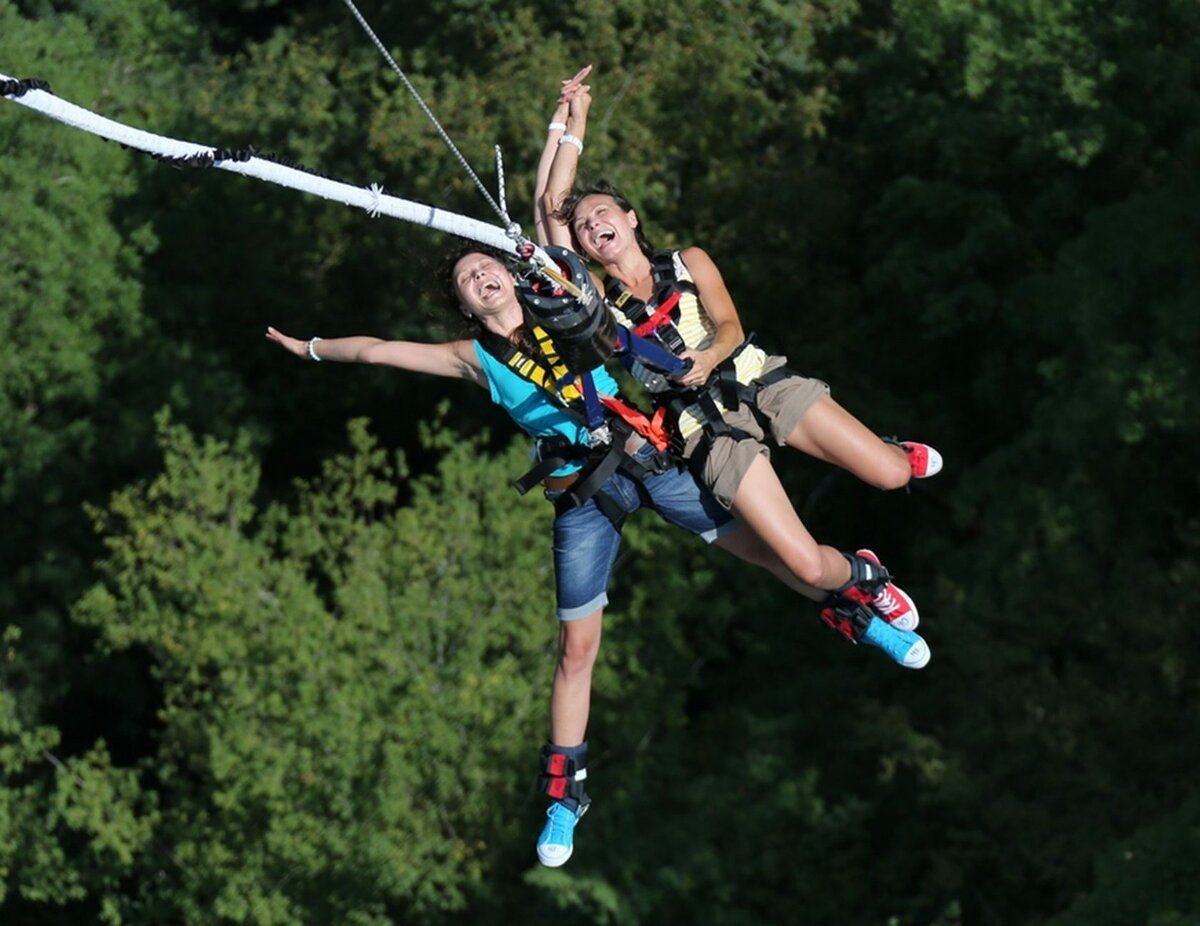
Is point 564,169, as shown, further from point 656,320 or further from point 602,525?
point 602,525

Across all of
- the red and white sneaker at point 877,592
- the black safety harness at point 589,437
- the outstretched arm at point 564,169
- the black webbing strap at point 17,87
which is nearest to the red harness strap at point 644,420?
the black safety harness at point 589,437

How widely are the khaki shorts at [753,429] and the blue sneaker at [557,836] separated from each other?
1.24 meters

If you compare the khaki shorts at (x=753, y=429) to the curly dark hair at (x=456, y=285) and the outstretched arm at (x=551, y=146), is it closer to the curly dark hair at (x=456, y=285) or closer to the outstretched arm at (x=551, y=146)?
the curly dark hair at (x=456, y=285)

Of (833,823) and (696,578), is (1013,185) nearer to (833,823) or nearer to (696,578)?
(696,578)

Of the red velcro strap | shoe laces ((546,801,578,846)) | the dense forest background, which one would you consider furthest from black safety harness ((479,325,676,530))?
the dense forest background

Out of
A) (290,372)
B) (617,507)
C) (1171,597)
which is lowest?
(290,372)

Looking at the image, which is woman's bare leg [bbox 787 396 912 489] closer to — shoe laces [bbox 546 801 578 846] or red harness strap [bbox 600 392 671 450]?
red harness strap [bbox 600 392 671 450]

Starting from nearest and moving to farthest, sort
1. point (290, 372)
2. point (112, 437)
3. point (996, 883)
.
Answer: point (996, 883), point (112, 437), point (290, 372)

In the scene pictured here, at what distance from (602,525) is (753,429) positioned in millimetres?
554

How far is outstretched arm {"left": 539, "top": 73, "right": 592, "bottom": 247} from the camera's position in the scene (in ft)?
24.8

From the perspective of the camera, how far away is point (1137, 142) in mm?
23953

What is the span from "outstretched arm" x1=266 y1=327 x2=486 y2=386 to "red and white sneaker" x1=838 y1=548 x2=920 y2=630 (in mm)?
1415

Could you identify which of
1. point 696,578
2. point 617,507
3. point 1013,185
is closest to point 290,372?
point 696,578

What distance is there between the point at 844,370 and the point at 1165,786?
257 inches
